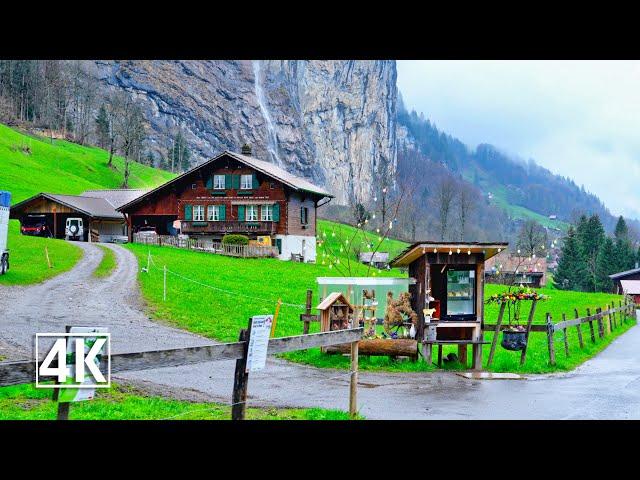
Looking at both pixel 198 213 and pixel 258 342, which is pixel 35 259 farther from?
pixel 258 342

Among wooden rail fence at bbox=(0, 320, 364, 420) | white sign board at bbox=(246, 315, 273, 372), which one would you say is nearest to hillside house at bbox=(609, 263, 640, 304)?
wooden rail fence at bbox=(0, 320, 364, 420)

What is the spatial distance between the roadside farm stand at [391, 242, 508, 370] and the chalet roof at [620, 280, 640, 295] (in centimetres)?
5254

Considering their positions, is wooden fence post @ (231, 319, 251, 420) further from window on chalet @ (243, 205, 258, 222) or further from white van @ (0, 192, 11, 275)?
window on chalet @ (243, 205, 258, 222)

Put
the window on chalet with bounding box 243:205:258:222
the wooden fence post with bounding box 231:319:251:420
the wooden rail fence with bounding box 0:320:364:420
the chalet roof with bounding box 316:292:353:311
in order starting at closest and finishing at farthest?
the wooden rail fence with bounding box 0:320:364:420 < the wooden fence post with bounding box 231:319:251:420 < the chalet roof with bounding box 316:292:353:311 < the window on chalet with bounding box 243:205:258:222

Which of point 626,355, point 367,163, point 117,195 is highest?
point 367,163

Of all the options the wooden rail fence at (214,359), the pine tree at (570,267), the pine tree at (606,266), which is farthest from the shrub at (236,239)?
the pine tree at (606,266)

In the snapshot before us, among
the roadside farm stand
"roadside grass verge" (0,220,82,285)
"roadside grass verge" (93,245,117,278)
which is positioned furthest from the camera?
"roadside grass verge" (93,245,117,278)

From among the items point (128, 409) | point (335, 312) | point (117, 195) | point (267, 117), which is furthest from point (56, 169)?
point (267, 117)

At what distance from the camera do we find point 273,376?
1391 cm

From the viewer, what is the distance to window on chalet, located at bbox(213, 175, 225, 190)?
4831 cm

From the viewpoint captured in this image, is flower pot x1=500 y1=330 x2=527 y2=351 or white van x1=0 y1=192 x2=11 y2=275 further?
white van x1=0 y1=192 x2=11 y2=275
